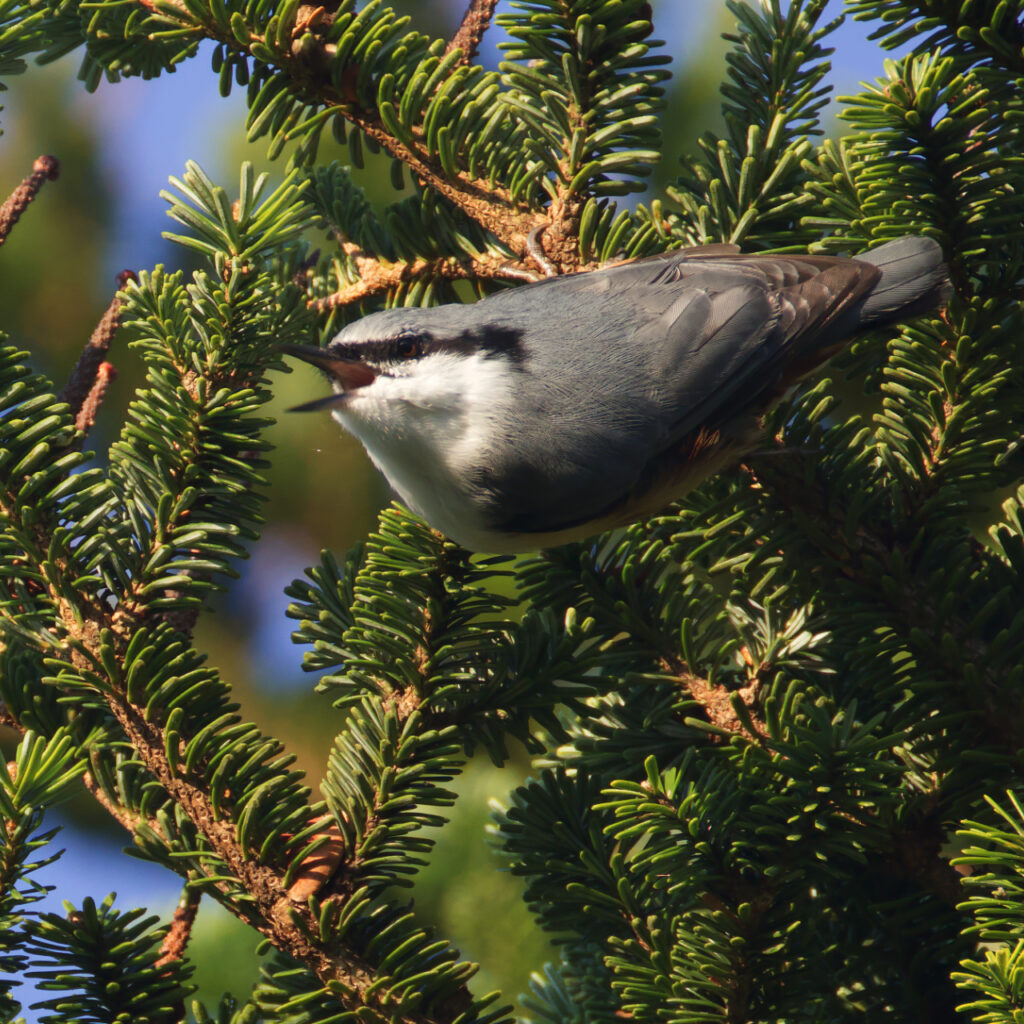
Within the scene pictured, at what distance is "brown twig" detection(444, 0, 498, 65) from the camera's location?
3.92ft

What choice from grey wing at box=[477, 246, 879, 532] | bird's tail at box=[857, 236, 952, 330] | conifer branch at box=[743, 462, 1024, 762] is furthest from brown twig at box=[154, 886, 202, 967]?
bird's tail at box=[857, 236, 952, 330]

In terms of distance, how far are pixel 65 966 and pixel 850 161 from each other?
1.01 metres

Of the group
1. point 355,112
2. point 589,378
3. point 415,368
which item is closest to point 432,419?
point 415,368

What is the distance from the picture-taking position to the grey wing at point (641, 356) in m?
1.25

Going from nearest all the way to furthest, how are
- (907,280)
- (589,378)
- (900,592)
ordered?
(900,592)
(907,280)
(589,378)

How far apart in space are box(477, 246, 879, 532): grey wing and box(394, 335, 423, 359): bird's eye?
13 centimetres

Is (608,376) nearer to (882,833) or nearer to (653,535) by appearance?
(653,535)

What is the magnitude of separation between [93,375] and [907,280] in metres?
Answer: 0.82

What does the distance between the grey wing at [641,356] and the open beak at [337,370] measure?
0.18m

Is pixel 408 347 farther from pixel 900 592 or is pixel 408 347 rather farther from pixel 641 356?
pixel 900 592

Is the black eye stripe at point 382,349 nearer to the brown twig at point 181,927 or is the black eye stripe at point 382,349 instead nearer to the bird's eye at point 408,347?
the bird's eye at point 408,347

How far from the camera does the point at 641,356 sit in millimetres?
1336

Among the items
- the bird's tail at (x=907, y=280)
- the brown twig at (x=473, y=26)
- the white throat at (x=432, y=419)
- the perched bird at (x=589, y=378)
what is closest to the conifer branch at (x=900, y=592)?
the perched bird at (x=589, y=378)

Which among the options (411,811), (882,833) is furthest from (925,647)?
(411,811)
